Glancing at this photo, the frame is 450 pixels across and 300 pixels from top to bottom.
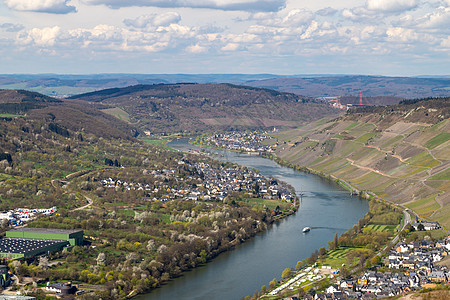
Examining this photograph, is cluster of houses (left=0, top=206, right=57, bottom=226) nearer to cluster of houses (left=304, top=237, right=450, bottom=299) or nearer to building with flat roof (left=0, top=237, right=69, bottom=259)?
building with flat roof (left=0, top=237, right=69, bottom=259)

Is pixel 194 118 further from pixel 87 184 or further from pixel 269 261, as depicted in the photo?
pixel 269 261

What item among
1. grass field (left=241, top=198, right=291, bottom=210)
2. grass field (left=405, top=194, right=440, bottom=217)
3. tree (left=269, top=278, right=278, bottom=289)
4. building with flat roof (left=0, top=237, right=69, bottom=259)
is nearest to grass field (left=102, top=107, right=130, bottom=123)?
grass field (left=241, top=198, right=291, bottom=210)

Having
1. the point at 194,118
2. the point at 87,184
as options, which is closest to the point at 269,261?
the point at 87,184

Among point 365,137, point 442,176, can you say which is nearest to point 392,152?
point 365,137

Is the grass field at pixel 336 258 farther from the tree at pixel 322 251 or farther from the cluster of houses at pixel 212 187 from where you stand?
the cluster of houses at pixel 212 187

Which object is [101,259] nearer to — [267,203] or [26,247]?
[26,247]

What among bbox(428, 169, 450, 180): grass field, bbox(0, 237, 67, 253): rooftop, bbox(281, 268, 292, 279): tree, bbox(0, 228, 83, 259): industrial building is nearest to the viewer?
bbox(281, 268, 292, 279): tree

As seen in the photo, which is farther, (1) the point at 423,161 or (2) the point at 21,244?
(1) the point at 423,161
